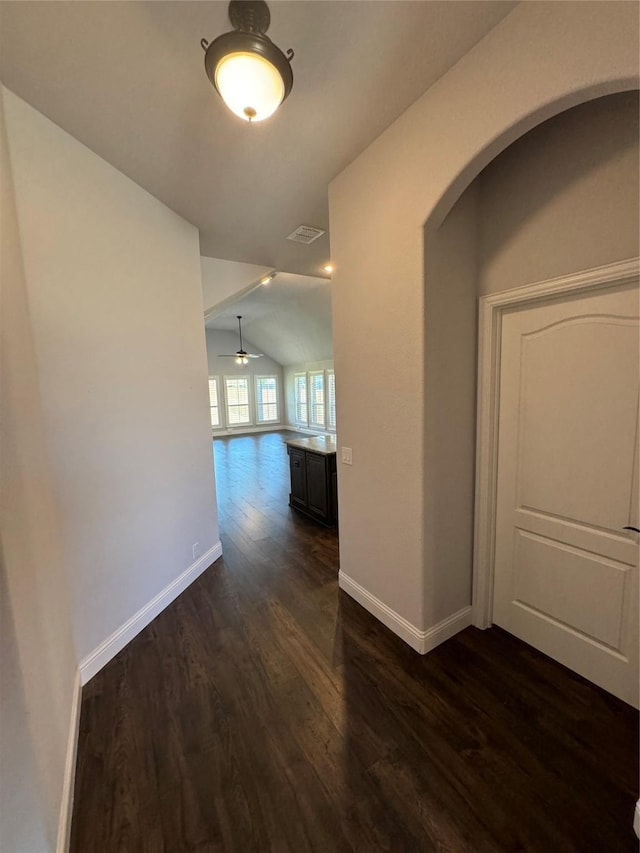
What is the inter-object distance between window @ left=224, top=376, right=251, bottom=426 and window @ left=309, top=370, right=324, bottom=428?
235cm

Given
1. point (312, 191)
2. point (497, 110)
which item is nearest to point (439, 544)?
point (497, 110)

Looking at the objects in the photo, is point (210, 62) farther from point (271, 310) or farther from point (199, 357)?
point (271, 310)

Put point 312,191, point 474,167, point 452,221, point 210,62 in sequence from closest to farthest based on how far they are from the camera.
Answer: point 210,62 → point 474,167 → point 452,221 → point 312,191

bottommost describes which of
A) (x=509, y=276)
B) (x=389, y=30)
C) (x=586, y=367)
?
(x=586, y=367)

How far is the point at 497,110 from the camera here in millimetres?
1426

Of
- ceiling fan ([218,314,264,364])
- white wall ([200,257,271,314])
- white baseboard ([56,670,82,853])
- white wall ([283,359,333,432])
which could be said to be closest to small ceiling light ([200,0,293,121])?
white baseboard ([56,670,82,853])

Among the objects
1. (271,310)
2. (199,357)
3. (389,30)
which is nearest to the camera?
(389,30)

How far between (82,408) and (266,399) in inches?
413

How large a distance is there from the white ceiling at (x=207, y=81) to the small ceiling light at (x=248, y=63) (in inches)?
3.6

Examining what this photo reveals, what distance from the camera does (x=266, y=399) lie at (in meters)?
12.4

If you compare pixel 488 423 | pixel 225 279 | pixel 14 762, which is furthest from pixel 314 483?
pixel 14 762

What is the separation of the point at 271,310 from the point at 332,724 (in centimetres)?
818

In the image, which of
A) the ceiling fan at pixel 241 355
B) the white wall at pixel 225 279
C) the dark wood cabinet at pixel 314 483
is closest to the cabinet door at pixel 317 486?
the dark wood cabinet at pixel 314 483

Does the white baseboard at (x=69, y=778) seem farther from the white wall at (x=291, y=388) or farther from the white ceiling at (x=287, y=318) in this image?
the white wall at (x=291, y=388)
